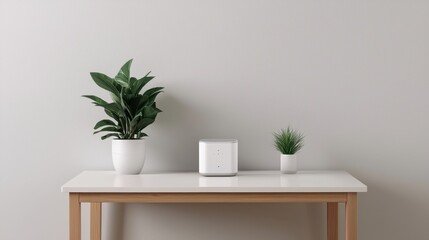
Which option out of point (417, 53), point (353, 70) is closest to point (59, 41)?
point (353, 70)

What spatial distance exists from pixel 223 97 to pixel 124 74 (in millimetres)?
422

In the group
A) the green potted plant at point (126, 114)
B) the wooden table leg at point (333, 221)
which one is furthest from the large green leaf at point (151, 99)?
the wooden table leg at point (333, 221)

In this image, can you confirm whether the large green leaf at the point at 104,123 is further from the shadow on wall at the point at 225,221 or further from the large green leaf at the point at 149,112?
the shadow on wall at the point at 225,221

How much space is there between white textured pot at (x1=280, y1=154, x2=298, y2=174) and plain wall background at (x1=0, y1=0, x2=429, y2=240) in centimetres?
14

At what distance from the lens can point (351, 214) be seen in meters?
2.24

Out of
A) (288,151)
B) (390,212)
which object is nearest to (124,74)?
(288,151)

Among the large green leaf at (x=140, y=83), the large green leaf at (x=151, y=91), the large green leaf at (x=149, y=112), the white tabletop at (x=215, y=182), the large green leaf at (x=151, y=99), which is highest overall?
the large green leaf at (x=140, y=83)

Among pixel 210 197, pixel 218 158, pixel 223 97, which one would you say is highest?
pixel 223 97

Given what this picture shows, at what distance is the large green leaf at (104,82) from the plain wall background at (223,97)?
0.18 m

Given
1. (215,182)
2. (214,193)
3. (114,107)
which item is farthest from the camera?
(114,107)

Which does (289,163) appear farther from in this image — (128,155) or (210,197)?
(128,155)

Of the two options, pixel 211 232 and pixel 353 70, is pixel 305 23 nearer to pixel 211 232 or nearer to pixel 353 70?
pixel 353 70

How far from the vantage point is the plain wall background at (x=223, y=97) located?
2670 millimetres

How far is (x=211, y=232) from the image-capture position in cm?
269
